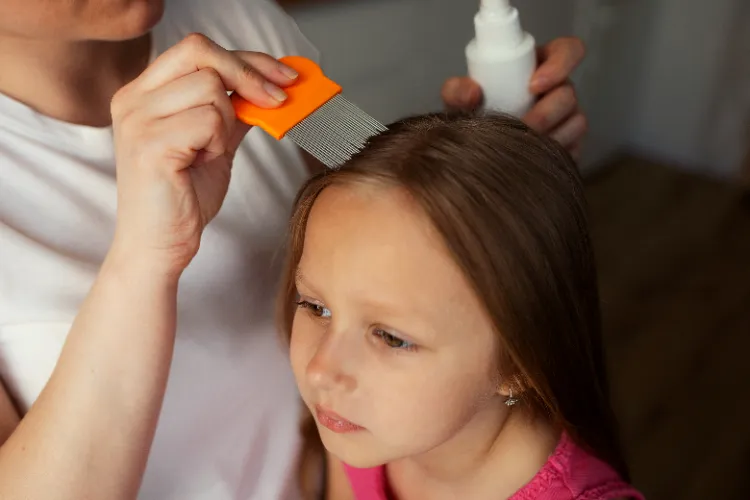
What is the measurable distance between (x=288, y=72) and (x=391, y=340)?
0.74 feet

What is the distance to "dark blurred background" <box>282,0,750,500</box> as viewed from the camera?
1.45 m

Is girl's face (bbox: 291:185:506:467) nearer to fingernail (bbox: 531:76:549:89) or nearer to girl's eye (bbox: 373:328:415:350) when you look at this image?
girl's eye (bbox: 373:328:415:350)

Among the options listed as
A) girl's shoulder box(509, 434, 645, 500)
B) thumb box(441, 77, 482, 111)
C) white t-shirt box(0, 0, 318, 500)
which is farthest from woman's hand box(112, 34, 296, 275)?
girl's shoulder box(509, 434, 645, 500)

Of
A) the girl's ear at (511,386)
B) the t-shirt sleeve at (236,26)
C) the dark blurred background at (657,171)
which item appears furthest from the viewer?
the dark blurred background at (657,171)

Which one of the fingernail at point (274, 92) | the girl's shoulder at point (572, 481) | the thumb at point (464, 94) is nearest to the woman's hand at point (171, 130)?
the fingernail at point (274, 92)

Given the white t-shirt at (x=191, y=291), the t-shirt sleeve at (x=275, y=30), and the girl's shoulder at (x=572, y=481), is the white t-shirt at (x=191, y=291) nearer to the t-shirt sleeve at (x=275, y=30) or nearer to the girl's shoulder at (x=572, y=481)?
the t-shirt sleeve at (x=275, y=30)

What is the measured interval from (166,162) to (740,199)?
1.93 meters

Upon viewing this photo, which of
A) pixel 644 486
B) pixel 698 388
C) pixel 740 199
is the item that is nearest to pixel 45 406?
pixel 644 486

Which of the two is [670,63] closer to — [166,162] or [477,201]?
[477,201]

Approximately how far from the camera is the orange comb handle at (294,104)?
55 cm

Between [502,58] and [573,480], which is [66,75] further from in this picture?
[573,480]

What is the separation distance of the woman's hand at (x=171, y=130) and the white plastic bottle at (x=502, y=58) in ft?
0.75

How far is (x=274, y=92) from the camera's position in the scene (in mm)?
554

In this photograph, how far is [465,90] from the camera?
0.72 m
